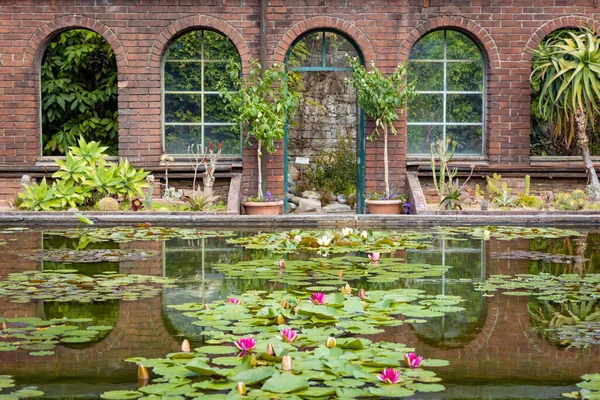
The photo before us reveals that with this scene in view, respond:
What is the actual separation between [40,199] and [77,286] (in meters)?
6.23

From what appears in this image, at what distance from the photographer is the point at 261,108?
1409cm

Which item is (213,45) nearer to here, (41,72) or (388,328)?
(41,72)

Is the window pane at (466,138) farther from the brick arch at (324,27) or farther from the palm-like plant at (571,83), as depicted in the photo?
the brick arch at (324,27)

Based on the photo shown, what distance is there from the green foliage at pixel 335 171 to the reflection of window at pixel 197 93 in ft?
9.35

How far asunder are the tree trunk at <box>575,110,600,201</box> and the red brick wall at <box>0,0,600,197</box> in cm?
89

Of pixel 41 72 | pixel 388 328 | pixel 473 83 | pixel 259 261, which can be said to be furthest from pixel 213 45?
pixel 388 328

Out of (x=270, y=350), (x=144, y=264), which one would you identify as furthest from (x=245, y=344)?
(x=144, y=264)

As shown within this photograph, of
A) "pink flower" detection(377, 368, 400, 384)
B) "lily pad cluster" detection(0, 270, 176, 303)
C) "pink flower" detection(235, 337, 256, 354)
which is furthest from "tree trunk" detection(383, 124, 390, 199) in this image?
"pink flower" detection(377, 368, 400, 384)

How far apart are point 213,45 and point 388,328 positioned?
10223mm

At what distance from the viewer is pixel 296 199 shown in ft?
55.4

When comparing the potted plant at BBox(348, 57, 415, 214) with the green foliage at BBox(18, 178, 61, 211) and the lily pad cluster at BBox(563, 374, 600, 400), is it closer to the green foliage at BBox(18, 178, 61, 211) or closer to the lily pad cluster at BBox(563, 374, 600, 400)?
the green foliage at BBox(18, 178, 61, 211)

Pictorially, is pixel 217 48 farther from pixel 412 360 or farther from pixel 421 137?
pixel 412 360

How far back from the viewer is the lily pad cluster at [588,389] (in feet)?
13.9

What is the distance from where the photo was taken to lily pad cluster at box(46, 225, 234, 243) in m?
10.6
